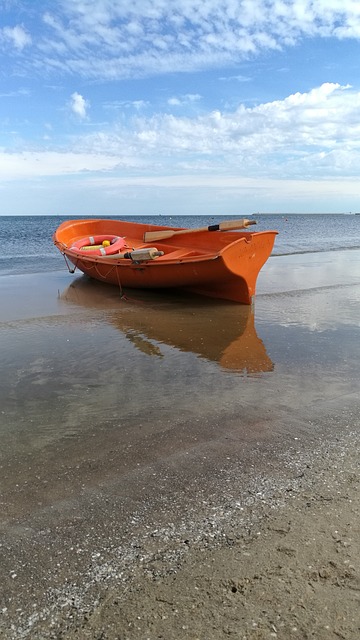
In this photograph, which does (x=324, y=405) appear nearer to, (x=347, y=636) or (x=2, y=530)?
(x=347, y=636)

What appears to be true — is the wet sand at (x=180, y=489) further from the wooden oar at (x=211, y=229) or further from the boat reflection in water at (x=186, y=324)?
the wooden oar at (x=211, y=229)

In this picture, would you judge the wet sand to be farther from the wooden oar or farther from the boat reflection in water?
the wooden oar

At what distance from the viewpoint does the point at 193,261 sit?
32.9ft

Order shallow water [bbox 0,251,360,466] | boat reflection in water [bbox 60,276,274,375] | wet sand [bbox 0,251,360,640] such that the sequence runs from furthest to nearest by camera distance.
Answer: boat reflection in water [bbox 60,276,274,375] < shallow water [bbox 0,251,360,466] < wet sand [bbox 0,251,360,640]

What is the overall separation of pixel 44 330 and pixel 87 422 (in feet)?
14.1

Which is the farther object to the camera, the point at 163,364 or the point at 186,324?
the point at 186,324

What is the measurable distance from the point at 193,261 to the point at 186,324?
192 centimetres

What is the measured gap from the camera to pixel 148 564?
2518 millimetres

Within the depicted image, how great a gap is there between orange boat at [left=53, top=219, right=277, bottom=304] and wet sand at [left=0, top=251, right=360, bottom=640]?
117 inches

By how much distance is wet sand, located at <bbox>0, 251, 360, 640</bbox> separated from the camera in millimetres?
2229

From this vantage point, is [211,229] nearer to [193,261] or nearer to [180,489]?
[193,261]

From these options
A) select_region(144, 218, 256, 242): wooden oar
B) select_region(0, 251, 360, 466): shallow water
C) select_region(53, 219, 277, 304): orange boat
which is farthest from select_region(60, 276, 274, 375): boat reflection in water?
select_region(144, 218, 256, 242): wooden oar

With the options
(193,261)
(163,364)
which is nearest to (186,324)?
(193,261)

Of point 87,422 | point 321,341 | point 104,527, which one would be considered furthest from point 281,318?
point 104,527
